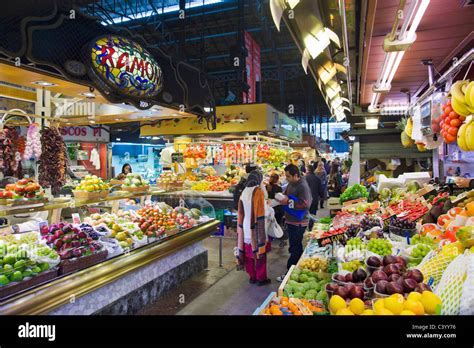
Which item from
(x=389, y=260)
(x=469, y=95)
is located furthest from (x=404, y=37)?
(x=389, y=260)

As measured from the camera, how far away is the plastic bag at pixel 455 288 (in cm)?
173

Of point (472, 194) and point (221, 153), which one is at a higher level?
point (221, 153)

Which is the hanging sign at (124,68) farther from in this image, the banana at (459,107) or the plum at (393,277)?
the banana at (459,107)

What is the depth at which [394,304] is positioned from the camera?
71.5 inches

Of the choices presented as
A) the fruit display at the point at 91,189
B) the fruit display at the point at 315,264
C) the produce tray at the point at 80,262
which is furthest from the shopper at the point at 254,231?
the produce tray at the point at 80,262

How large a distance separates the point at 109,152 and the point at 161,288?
42.3 feet

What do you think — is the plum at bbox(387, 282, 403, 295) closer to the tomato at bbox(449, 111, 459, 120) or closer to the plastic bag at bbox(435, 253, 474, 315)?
the plastic bag at bbox(435, 253, 474, 315)

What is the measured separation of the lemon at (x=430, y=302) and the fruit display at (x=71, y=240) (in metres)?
3.45

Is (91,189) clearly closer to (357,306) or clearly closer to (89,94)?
(89,94)

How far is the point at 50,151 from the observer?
4.38 m

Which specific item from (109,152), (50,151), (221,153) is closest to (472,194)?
(50,151)

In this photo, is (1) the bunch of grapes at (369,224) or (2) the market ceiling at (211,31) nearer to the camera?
(1) the bunch of grapes at (369,224)

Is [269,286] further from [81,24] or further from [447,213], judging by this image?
[81,24]

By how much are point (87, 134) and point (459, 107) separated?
589 inches
